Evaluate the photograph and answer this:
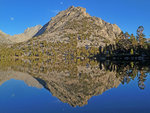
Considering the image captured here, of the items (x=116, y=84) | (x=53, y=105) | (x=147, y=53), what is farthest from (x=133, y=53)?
(x=53, y=105)

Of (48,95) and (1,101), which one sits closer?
(1,101)

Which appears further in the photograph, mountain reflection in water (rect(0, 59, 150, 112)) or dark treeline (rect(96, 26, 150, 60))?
dark treeline (rect(96, 26, 150, 60))

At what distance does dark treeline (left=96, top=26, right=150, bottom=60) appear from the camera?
4620 inches

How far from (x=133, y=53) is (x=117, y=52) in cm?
2554

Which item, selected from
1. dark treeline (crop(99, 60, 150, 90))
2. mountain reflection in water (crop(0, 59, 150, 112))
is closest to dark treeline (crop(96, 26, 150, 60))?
dark treeline (crop(99, 60, 150, 90))

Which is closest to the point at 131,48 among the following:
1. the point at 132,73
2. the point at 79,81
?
the point at 132,73

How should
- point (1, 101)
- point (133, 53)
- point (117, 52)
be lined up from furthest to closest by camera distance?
point (117, 52)
point (133, 53)
point (1, 101)

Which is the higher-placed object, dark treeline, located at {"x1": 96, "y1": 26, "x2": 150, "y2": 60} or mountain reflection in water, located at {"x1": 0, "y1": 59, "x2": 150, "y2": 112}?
dark treeline, located at {"x1": 96, "y1": 26, "x2": 150, "y2": 60}

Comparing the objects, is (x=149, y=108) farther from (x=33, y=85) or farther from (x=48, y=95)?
(x=33, y=85)

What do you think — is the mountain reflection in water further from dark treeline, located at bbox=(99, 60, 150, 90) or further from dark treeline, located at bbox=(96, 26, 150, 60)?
dark treeline, located at bbox=(96, 26, 150, 60)

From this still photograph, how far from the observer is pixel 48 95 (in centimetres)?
2775

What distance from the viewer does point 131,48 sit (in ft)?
419

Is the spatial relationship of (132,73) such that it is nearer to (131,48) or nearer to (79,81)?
(79,81)

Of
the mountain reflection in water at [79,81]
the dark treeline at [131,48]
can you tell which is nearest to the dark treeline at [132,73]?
the mountain reflection in water at [79,81]
